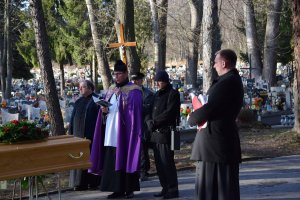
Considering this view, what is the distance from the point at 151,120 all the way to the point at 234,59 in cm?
263

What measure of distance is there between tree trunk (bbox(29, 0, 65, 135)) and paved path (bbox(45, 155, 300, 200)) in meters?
2.53

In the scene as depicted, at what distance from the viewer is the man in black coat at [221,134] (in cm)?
647

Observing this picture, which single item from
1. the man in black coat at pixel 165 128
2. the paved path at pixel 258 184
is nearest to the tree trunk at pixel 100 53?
the paved path at pixel 258 184

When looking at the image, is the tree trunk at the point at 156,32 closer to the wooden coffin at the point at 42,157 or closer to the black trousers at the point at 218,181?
the wooden coffin at the point at 42,157

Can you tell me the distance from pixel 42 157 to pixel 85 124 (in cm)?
334

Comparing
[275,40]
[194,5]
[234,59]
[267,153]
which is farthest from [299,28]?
[275,40]

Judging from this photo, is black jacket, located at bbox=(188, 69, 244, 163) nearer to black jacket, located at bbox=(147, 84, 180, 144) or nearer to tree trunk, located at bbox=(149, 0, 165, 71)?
black jacket, located at bbox=(147, 84, 180, 144)

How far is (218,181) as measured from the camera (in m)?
6.59

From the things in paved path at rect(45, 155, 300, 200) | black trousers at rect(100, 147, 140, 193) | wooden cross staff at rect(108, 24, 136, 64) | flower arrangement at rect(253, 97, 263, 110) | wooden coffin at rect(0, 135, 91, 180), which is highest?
wooden cross staff at rect(108, 24, 136, 64)

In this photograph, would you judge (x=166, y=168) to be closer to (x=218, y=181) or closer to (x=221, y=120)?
(x=218, y=181)

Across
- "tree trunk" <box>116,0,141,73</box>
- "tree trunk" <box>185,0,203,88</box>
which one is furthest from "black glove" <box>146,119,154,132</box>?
"tree trunk" <box>185,0,203,88</box>

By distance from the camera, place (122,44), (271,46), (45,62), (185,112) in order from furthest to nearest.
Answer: (271,46) → (185,112) → (122,44) → (45,62)

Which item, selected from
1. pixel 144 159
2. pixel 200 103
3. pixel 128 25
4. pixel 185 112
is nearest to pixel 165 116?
pixel 144 159

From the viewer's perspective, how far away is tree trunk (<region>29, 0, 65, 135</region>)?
11.9 metres
